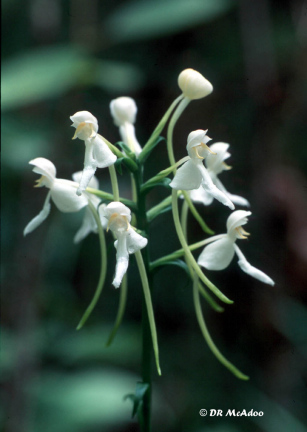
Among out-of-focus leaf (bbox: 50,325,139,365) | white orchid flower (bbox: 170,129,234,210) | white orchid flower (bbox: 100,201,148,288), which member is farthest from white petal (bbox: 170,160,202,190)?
out-of-focus leaf (bbox: 50,325,139,365)

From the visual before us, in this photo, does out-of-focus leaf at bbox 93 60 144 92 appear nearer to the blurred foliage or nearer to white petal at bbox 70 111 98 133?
the blurred foliage

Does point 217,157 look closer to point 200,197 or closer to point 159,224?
point 200,197

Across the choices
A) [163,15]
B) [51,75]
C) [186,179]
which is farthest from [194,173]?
[163,15]

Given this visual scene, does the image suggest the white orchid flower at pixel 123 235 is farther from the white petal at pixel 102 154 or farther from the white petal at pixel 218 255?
the white petal at pixel 218 255

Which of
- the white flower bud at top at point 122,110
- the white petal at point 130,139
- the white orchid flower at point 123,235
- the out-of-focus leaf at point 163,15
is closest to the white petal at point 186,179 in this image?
the white orchid flower at point 123,235

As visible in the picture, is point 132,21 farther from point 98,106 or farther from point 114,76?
point 98,106
